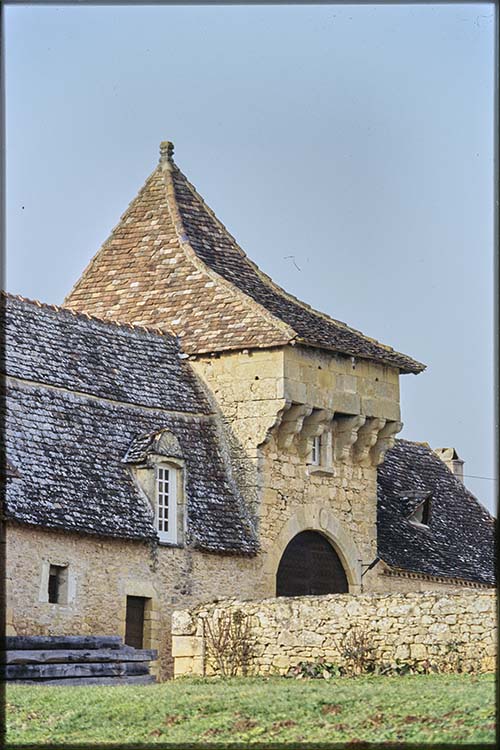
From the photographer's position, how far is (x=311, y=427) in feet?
99.7

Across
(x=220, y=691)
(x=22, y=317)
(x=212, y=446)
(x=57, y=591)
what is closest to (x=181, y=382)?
(x=212, y=446)

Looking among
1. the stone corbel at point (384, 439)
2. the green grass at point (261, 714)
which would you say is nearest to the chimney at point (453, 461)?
the stone corbel at point (384, 439)

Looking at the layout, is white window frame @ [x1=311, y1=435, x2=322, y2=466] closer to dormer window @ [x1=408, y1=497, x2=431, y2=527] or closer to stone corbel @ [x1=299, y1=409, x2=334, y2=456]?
stone corbel @ [x1=299, y1=409, x2=334, y2=456]

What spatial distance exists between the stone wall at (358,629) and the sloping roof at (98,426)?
230 centimetres

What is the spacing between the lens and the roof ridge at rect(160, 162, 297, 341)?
1183 inches

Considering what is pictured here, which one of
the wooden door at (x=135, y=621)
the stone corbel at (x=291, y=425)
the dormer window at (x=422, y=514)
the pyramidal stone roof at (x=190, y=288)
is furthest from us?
the dormer window at (x=422, y=514)

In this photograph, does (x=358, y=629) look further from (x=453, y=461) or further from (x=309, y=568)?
(x=453, y=461)

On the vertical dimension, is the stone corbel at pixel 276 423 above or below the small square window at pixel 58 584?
above

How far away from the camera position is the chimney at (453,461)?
40.4 m

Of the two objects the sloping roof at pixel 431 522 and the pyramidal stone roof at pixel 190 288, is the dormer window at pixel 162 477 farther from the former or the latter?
the sloping roof at pixel 431 522

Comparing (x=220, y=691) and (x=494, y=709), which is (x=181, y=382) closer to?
Answer: (x=220, y=691)

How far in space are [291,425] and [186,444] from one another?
6.09 feet

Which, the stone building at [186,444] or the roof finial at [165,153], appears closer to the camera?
the stone building at [186,444]

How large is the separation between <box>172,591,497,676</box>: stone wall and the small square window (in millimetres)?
1673
